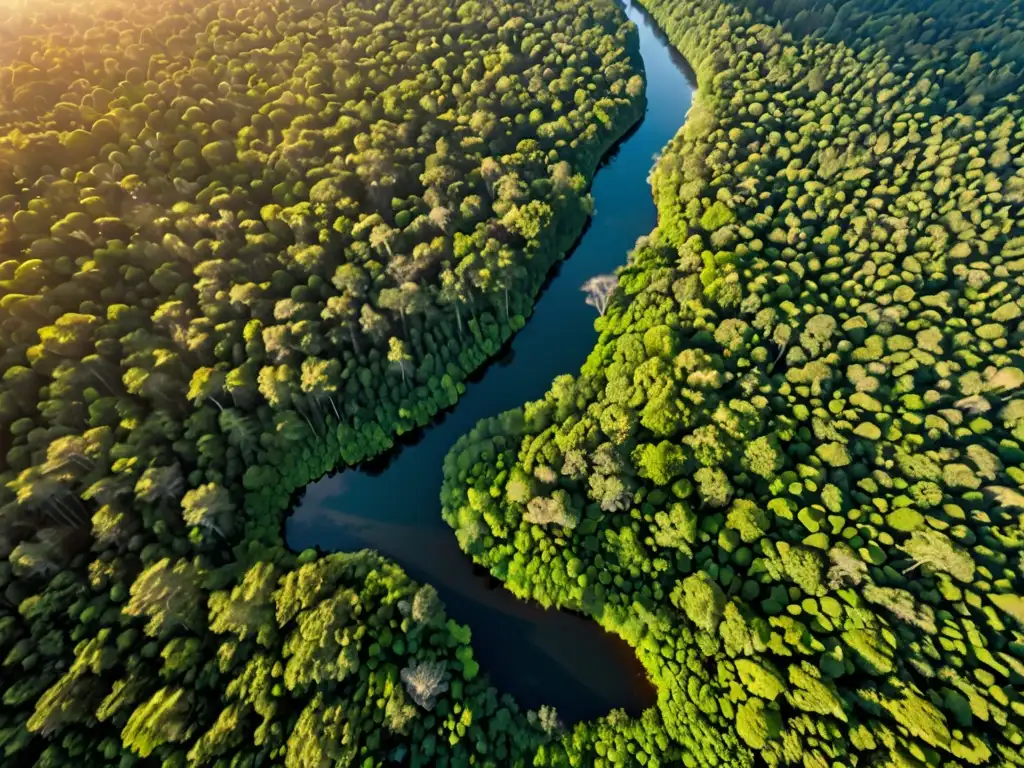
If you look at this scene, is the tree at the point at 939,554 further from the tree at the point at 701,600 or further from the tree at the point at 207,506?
the tree at the point at 207,506

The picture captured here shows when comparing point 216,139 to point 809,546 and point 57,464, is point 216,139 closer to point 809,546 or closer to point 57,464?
point 57,464

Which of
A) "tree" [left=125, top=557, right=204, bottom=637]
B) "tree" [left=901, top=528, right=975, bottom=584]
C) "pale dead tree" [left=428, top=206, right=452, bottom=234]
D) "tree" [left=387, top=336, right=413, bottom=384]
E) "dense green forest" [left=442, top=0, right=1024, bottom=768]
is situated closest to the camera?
"dense green forest" [left=442, top=0, right=1024, bottom=768]

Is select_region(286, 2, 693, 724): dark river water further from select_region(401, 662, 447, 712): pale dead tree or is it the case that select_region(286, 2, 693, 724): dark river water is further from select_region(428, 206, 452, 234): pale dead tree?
select_region(428, 206, 452, 234): pale dead tree

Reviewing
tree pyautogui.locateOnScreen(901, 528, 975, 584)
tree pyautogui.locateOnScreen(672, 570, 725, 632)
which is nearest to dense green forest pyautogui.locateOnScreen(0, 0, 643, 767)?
tree pyautogui.locateOnScreen(672, 570, 725, 632)

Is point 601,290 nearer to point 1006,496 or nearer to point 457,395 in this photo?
point 457,395

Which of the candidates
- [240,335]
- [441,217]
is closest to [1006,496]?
[441,217]

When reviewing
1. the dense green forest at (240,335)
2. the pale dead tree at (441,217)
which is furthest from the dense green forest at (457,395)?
the pale dead tree at (441,217)
